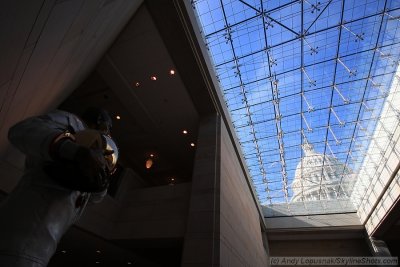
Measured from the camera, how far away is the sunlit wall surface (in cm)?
1269

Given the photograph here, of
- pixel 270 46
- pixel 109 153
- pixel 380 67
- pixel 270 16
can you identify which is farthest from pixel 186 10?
pixel 380 67

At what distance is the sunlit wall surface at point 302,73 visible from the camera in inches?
500

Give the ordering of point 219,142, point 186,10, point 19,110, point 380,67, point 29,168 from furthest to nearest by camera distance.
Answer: point 380,67 → point 219,142 → point 186,10 → point 19,110 → point 29,168

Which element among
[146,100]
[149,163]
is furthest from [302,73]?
[149,163]

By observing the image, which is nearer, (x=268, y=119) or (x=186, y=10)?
(x=186, y=10)

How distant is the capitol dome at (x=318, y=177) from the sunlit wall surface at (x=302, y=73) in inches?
6.3

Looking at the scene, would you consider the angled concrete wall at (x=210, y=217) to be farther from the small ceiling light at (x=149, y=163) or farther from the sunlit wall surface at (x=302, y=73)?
the small ceiling light at (x=149, y=163)

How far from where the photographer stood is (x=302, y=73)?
50.5 feet

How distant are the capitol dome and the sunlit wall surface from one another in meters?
0.16

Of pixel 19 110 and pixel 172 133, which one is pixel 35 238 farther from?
pixel 172 133

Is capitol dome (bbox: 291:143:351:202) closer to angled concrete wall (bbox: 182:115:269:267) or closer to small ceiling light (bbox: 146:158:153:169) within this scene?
angled concrete wall (bbox: 182:115:269:267)

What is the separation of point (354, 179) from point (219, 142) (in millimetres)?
17417

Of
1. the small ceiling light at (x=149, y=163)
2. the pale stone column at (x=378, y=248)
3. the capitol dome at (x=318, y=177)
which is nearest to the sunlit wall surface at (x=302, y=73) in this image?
the capitol dome at (x=318, y=177)

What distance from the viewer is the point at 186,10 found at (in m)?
10.0
